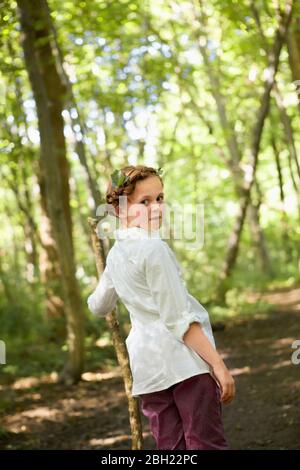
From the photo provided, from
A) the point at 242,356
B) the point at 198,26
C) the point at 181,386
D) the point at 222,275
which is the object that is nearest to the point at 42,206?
the point at 222,275

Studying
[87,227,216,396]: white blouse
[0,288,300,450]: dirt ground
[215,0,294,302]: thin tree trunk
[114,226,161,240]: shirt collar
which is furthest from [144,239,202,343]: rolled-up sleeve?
[215,0,294,302]: thin tree trunk

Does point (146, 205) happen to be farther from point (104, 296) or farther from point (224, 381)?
point (224, 381)

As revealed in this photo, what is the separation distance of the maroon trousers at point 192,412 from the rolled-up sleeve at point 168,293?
0.69ft

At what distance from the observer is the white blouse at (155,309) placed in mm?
2537

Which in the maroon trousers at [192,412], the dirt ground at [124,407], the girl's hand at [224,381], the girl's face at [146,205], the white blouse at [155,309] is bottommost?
the dirt ground at [124,407]

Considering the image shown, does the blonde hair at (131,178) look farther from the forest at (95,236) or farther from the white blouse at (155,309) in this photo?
the forest at (95,236)

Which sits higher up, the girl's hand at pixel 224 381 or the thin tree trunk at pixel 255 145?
the thin tree trunk at pixel 255 145

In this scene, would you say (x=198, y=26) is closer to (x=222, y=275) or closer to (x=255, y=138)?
(x=255, y=138)

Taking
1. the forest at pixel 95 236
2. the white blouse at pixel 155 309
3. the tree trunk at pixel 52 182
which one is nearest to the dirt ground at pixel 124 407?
the forest at pixel 95 236

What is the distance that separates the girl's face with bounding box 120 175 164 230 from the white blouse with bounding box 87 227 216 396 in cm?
4

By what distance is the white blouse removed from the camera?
8.32ft

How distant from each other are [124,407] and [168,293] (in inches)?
203

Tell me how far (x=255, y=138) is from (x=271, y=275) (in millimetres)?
9049

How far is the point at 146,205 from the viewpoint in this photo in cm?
280
